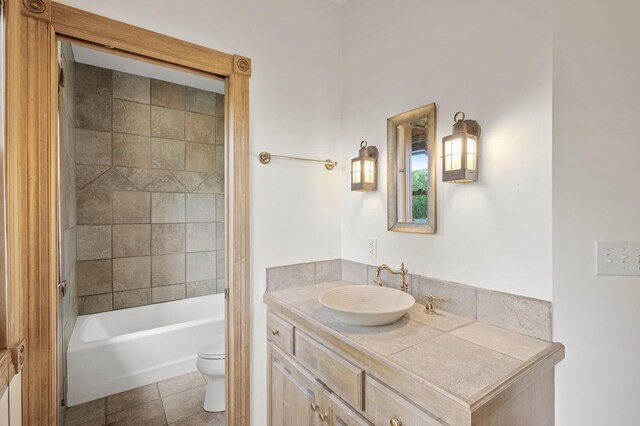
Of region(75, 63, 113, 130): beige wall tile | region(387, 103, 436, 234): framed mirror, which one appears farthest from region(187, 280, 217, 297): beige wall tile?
region(387, 103, 436, 234): framed mirror

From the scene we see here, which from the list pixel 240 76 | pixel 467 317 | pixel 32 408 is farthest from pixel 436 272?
pixel 32 408

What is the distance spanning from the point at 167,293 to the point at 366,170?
8.06ft

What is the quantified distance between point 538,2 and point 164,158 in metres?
3.06

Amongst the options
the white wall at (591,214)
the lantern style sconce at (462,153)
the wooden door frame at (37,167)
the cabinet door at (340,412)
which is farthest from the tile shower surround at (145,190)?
the white wall at (591,214)

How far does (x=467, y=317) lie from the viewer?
1.34 m

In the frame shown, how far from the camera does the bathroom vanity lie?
0.85 meters

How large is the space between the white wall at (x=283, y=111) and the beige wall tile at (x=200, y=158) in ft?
5.93

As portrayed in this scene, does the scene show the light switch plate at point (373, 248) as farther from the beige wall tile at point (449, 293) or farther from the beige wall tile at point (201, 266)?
the beige wall tile at point (201, 266)

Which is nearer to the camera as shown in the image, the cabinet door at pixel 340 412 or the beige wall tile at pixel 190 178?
the cabinet door at pixel 340 412

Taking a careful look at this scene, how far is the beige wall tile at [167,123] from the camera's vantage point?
3.00 meters

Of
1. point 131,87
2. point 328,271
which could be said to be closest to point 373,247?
point 328,271

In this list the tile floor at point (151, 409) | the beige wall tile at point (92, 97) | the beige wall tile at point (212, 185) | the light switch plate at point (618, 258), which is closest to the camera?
the light switch plate at point (618, 258)

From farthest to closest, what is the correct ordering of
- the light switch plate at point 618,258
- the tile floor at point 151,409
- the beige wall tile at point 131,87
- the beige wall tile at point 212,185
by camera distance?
the beige wall tile at point 212,185 → the beige wall tile at point 131,87 → the tile floor at point 151,409 → the light switch plate at point 618,258

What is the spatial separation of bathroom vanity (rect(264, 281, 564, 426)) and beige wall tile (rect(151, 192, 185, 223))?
2079mm
